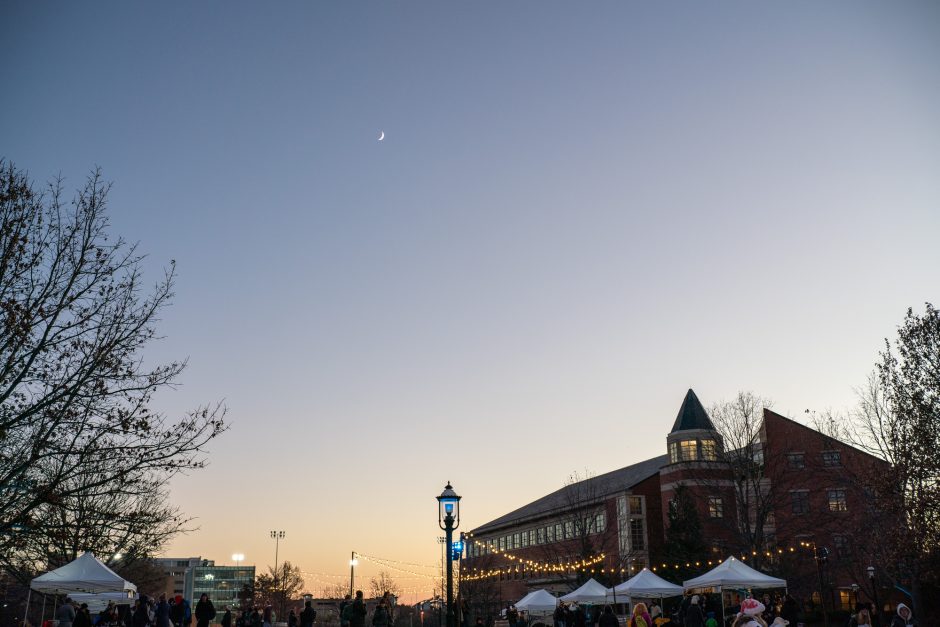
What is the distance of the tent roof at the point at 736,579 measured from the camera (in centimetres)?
2395

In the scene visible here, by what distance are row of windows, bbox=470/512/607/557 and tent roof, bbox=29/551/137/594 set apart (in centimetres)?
3763

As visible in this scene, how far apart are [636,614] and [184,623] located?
1628 centimetres

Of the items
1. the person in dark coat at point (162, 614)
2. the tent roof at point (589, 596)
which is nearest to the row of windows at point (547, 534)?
the tent roof at point (589, 596)

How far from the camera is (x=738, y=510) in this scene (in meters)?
50.4

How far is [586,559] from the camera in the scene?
173 feet

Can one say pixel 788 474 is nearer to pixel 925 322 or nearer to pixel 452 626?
pixel 925 322

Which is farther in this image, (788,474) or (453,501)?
(788,474)

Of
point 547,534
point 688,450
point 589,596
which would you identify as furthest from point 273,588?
point 589,596

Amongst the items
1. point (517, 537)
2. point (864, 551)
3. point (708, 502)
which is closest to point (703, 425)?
point (708, 502)

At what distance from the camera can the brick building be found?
45438mm

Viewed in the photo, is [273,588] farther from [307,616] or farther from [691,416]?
[307,616]

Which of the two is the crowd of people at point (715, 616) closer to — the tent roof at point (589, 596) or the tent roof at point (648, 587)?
the tent roof at point (648, 587)

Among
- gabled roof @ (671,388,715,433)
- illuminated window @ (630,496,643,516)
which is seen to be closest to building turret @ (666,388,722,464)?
gabled roof @ (671,388,715,433)

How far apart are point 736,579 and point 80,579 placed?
60.8ft
